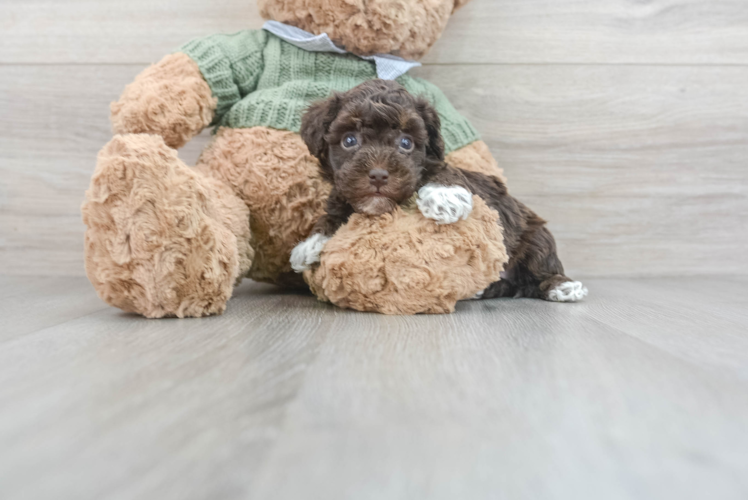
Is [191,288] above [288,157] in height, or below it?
below

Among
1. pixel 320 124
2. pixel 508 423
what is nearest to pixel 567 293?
pixel 320 124

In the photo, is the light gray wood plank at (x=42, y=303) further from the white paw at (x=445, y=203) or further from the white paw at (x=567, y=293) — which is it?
the white paw at (x=567, y=293)

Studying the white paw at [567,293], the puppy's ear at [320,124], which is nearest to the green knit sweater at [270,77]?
the puppy's ear at [320,124]

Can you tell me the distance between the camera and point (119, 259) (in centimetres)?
92

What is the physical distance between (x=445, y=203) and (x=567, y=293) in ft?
1.36

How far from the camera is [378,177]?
3.11 ft

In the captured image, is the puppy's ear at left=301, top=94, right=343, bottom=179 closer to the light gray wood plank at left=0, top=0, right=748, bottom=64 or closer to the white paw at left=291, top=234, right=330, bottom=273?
the white paw at left=291, top=234, right=330, bottom=273

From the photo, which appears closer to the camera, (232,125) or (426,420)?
(426,420)

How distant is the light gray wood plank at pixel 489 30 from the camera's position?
150cm

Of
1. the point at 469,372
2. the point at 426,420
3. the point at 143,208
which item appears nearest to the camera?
the point at 426,420

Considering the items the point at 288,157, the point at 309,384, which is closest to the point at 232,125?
the point at 288,157

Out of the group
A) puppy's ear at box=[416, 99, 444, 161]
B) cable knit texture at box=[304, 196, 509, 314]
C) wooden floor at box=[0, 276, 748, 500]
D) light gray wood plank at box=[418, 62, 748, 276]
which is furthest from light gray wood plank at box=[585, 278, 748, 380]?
puppy's ear at box=[416, 99, 444, 161]

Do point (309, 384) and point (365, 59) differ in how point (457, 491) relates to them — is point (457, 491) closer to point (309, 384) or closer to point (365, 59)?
point (309, 384)

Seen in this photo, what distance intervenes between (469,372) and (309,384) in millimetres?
191
